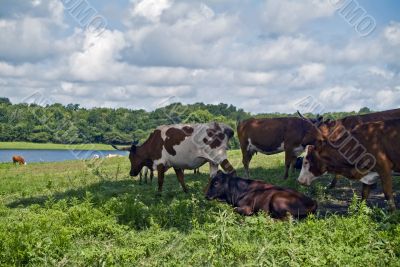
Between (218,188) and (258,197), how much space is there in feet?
4.82

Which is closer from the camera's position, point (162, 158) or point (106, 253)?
point (106, 253)

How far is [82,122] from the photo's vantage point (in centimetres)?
7369

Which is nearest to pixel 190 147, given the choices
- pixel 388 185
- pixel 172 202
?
pixel 172 202

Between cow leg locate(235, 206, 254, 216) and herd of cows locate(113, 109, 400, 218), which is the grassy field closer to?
cow leg locate(235, 206, 254, 216)

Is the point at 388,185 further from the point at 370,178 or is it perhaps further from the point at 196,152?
the point at 196,152

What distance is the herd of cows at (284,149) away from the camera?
993cm

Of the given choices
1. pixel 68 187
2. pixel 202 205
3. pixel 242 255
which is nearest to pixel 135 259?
pixel 242 255

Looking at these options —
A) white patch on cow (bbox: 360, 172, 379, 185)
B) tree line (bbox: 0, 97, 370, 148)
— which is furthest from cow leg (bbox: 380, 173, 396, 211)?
tree line (bbox: 0, 97, 370, 148)

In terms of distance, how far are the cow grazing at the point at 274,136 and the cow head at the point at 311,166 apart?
4047mm

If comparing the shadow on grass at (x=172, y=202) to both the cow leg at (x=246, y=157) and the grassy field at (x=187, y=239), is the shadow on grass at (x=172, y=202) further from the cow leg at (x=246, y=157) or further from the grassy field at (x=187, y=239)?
the cow leg at (x=246, y=157)

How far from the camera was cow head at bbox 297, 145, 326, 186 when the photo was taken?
455 inches

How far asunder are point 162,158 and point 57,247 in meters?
8.14

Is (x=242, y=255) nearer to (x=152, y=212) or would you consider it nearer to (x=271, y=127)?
(x=152, y=212)

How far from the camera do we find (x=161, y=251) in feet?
22.3
